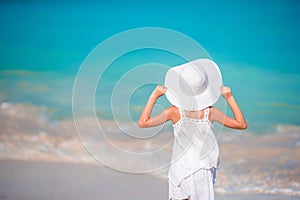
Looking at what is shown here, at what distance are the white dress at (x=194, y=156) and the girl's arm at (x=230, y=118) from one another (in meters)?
0.07

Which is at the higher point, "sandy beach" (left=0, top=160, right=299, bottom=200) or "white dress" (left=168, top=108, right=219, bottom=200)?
"sandy beach" (left=0, top=160, right=299, bottom=200)

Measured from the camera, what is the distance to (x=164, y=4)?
4.63 meters

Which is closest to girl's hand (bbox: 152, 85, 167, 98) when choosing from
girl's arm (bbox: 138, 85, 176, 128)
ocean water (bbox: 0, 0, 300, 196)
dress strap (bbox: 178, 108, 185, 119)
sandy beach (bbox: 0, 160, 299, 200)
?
girl's arm (bbox: 138, 85, 176, 128)

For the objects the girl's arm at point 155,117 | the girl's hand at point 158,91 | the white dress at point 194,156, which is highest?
the girl's hand at point 158,91

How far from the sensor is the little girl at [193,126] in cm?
238

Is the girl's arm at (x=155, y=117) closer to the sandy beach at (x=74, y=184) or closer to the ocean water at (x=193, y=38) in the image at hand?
the sandy beach at (x=74, y=184)

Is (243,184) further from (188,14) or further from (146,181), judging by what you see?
(188,14)

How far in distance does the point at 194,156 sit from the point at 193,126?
0.47 ft

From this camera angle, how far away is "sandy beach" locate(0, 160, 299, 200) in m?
4.29

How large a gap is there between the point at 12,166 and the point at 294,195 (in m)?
2.56

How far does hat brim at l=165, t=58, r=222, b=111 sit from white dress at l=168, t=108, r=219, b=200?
0.17ft

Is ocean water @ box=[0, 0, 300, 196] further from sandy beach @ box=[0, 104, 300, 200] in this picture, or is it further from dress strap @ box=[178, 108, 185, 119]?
dress strap @ box=[178, 108, 185, 119]

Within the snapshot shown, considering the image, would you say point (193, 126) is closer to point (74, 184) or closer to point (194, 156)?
point (194, 156)

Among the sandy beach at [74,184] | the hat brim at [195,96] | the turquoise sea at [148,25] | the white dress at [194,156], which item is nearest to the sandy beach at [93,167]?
the sandy beach at [74,184]
